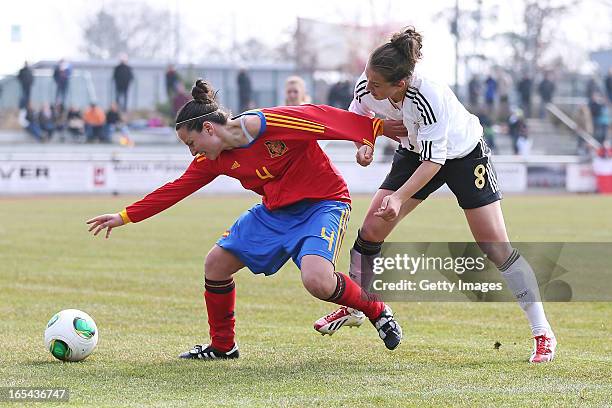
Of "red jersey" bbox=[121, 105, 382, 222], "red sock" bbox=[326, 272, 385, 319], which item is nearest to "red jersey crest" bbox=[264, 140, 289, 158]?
"red jersey" bbox=[121, 105, 382, 222]

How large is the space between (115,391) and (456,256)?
7420mm

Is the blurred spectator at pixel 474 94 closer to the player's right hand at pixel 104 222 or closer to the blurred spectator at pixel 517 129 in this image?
the blurred spectator at pixel 517 129

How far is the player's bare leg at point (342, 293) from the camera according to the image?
241 inches

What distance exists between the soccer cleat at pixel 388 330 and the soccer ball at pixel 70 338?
1750 mm

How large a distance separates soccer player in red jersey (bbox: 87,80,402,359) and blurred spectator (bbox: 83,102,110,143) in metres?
26.7

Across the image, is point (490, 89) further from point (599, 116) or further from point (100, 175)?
point (100, 175)

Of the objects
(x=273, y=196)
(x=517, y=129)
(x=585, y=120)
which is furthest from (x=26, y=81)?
(x=273, y=196)

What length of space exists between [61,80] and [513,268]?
89.9 feet

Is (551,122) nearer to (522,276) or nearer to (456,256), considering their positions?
(456,256)

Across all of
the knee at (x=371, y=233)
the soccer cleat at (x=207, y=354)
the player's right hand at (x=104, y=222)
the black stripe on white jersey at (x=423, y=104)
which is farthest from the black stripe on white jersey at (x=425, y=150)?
the player's right hand at (x=104, y=222)

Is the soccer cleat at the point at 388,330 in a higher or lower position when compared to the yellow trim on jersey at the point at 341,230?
lower

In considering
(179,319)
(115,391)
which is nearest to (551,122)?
(179,319)

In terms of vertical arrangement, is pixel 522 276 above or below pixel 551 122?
above

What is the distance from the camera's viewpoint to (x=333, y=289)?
6.18 m
